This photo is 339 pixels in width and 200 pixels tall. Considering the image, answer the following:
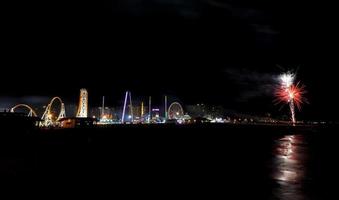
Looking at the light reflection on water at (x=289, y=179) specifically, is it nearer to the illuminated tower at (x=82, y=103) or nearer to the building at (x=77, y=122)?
the building at (x=77, y=122)

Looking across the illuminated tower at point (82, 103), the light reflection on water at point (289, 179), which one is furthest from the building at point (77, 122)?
the light reflection on water at point (289, 179)

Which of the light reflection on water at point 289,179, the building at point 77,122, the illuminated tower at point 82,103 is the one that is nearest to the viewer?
the light reflection on water at point 289,179

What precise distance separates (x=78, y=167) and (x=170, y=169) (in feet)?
16.0

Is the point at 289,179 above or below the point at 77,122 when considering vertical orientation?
below

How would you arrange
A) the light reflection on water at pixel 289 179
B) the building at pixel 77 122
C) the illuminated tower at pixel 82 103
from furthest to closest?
1. the illuminated tower at pixel 82 103
2. the building at pixel 77 122
3. the light reflection on water at pixel 289 179

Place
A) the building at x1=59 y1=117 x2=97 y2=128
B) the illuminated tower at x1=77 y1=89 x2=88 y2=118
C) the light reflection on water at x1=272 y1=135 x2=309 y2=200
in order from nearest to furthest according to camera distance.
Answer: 1. the light reflection on water at x1=272 y1=135 x2=309 y2=200
2. the building at x1=59 y1=117 x2=97 y2=128
3. the illuminated tower at x1=77 y1=89 x2=88 y2=118

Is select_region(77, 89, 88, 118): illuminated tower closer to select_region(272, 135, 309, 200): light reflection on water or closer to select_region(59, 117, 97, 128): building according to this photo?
select_region(59, 117, 97, 128): building

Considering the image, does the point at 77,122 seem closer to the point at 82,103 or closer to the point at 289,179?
the point at 82,103

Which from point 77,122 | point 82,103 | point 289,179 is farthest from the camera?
point 82,103

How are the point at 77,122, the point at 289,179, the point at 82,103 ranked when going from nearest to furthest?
1. the point at 289,179
2. the point at 77,122
3. the point at 82,103

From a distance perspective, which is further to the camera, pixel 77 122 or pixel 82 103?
pixel 82 103

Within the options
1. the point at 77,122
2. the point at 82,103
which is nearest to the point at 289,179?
the point at 77,122

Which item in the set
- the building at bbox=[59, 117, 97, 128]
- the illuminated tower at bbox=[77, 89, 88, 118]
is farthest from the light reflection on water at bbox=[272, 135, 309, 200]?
the illuminated tower at bbox=[77, 89, 88, 118]

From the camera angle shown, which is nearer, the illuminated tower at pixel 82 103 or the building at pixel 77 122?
the building at pixel 77 122
